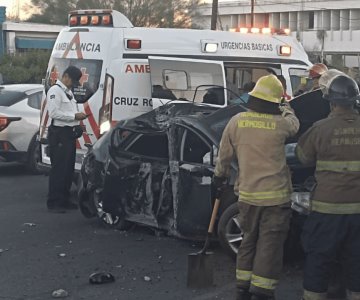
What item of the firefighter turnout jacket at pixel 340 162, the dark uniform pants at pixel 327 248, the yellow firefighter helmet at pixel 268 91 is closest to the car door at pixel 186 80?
the yellow firefighter helmet at pixel 268 91

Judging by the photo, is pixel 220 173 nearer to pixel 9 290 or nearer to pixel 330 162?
pixel 330 162

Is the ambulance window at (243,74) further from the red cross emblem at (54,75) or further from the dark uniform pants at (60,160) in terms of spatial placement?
the dark uniform pants at (60,160)

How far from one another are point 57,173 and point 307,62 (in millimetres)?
4923

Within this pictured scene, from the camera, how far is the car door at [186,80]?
10547mm

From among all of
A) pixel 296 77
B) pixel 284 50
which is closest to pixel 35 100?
pixel 284 50

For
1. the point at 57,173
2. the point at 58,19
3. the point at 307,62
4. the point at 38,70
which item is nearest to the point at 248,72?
the point at 307,62

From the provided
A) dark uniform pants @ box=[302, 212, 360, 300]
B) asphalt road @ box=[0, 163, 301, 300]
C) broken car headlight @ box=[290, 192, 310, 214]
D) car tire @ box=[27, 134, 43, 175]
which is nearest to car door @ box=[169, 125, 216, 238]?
asphalt road @ box=[0, 163, 301, 300]

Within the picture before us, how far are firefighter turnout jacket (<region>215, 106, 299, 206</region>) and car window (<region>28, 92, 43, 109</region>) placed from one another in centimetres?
755

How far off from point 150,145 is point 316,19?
231ft

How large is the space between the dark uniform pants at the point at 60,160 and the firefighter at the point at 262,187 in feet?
13.2

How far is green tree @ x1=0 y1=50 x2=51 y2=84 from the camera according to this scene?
31.4 meters

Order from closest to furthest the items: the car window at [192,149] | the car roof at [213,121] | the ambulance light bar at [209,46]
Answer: the car roof at [213,121]
the car window at [192,149]
the ambulance light bar at [209,46]

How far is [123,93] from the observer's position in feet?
33.6

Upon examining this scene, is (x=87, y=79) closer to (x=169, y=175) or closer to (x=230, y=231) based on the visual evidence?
(x=169, y=175)
